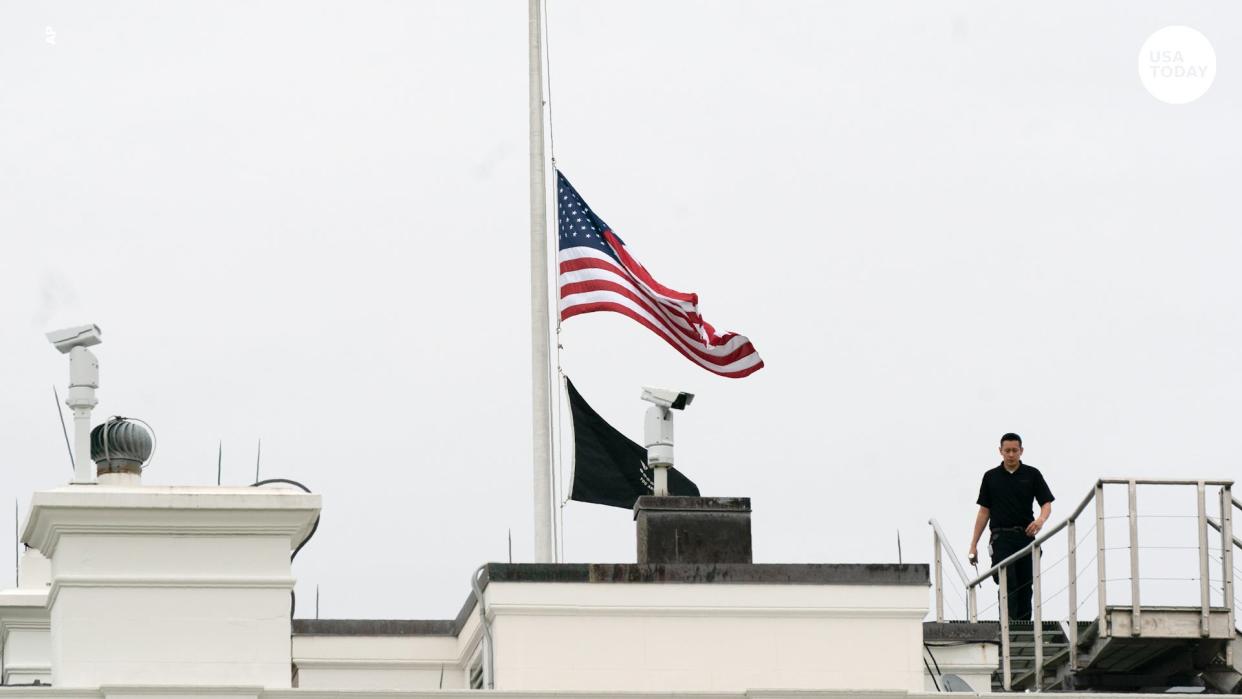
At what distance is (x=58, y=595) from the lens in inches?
649

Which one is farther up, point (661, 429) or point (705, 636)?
point (661, 429)

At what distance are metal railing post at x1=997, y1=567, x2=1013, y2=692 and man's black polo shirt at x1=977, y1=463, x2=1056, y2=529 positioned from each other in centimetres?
80

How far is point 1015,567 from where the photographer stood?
67.1ft

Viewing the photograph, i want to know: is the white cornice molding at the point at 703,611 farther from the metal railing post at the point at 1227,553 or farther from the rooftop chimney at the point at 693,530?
the metal railing post at the point at 1227,553

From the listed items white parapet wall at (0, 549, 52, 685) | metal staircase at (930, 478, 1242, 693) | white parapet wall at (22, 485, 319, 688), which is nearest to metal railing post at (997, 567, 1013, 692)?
metal staircase at (930, 478, 1242, 693)

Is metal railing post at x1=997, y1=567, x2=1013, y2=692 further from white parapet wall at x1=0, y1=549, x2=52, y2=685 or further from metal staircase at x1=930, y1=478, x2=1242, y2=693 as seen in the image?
white parapet wall at x1=0, y1=549, x2=52, y2=685

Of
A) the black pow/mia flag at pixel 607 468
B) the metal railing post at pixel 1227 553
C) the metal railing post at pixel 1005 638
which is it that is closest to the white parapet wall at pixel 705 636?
the metal railing post at pixel 1005 638

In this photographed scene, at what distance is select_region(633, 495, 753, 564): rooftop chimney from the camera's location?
18031 mm

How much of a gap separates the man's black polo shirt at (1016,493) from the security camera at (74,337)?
739cm

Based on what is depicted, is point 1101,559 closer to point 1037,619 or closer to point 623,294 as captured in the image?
point 1037,619

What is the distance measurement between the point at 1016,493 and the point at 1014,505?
3.9 inches

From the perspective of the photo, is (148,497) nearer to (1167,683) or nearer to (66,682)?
(66,682)

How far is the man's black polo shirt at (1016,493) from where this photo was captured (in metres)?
20.4

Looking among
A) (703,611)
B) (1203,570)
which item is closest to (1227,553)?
(1203,570)
